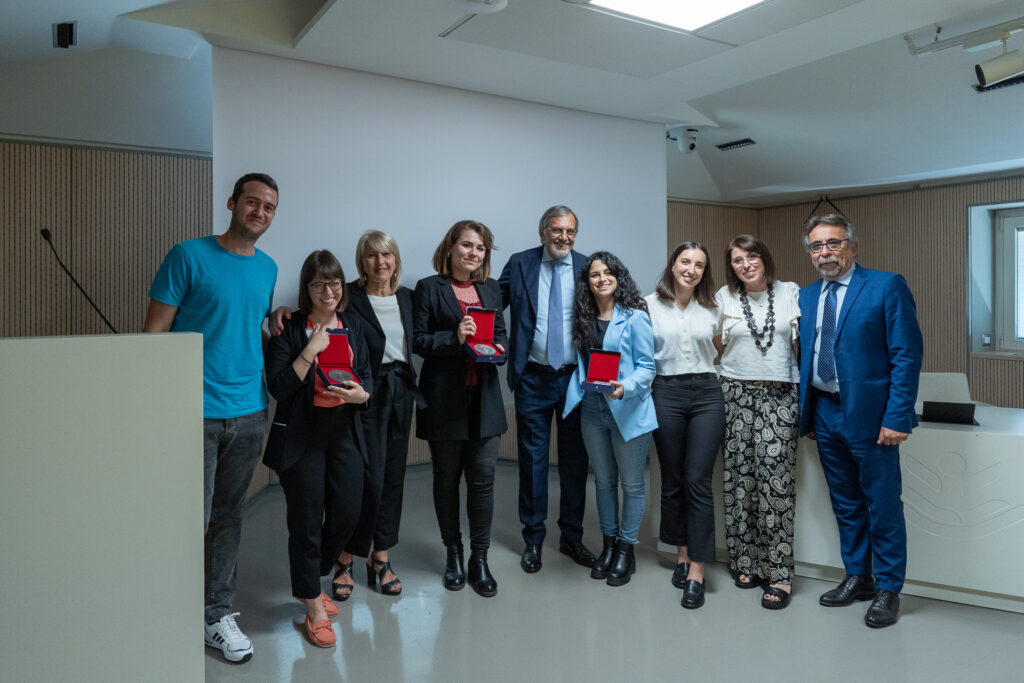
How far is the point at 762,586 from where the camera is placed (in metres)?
3.12

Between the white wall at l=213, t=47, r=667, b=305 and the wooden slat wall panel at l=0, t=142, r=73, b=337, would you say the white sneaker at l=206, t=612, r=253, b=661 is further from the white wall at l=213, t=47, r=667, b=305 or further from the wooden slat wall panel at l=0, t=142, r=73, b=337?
the wooden slat wall panel at l=0, t=142, r=73, b=337

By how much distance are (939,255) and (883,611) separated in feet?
15.1

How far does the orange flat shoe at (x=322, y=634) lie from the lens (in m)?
2.53

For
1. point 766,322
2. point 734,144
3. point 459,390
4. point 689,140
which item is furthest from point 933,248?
point 459,390

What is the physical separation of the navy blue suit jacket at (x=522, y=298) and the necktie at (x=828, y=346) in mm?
1084

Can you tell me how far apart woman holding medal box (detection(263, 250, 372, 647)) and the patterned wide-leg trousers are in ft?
5.28

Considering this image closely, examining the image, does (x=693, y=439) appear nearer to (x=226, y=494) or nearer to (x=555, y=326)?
(x=555, y=326)

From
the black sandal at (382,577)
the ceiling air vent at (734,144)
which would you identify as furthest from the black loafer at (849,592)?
the ceiling air vent at (734,144)

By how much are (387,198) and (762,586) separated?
102 inches

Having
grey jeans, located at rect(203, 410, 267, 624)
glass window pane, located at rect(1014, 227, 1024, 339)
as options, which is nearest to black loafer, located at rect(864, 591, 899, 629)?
grey jeans, located at rect(203, 410, 267, 624)

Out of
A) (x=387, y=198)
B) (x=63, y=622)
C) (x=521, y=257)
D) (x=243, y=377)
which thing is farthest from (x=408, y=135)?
(x=63, y=622)

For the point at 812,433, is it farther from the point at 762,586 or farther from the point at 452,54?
the point at 452,54

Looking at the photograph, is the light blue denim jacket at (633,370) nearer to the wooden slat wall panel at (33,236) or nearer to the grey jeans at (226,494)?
the grey jeans at (226,494)

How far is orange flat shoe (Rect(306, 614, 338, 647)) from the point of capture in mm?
2531
